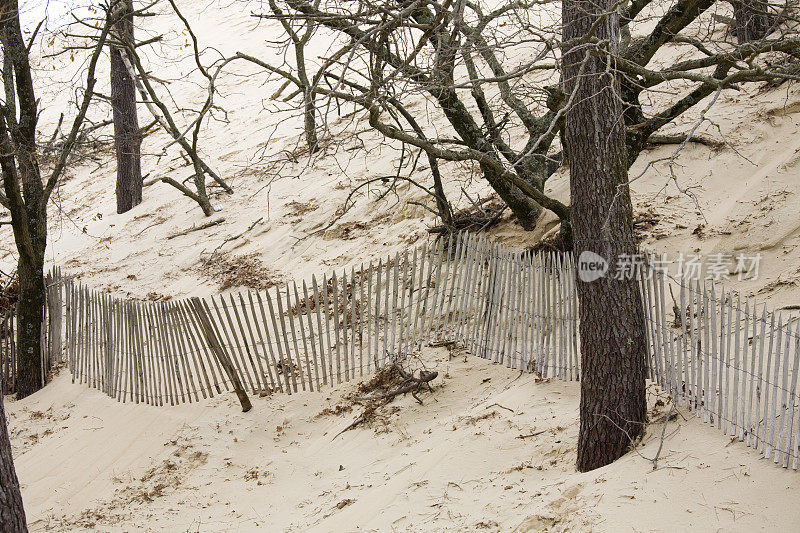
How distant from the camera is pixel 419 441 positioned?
19.9ft

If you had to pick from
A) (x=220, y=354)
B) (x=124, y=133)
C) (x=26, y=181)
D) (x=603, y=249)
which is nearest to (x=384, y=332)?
(x=220, y=354)

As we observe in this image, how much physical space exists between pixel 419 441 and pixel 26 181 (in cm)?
564

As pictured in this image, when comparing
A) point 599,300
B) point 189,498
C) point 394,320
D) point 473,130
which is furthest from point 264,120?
point 599,300

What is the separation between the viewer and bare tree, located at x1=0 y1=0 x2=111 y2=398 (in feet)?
26.0

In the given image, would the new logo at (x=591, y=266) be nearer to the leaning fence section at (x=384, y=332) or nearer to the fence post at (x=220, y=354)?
the leaning fence section at (x=384, y=332)

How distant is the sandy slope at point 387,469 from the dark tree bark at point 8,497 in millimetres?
1557

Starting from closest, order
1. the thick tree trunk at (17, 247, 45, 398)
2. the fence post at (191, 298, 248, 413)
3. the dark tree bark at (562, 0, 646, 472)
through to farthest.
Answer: the dark tree bark at (562, 0, 646, 472)
the fence post at (191, 298, 248, 413)
the thick tree trunk at (17, 247, 45, 398)

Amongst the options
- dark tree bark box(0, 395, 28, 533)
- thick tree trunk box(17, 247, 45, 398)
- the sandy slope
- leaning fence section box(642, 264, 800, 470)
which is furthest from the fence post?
leaning fence section box(642, 264, 800, 470)

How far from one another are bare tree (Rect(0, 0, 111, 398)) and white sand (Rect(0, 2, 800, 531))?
563mm

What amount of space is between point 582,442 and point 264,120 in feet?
42.5

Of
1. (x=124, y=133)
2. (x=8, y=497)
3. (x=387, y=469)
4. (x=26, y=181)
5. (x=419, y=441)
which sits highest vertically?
(x=124, y=133)

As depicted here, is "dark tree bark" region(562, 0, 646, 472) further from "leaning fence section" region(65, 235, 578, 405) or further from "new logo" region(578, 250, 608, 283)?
"leaning fence section" region(65, 235, 578, 405)

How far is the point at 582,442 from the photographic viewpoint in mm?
4875

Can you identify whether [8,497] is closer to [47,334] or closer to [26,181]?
[47,334]
